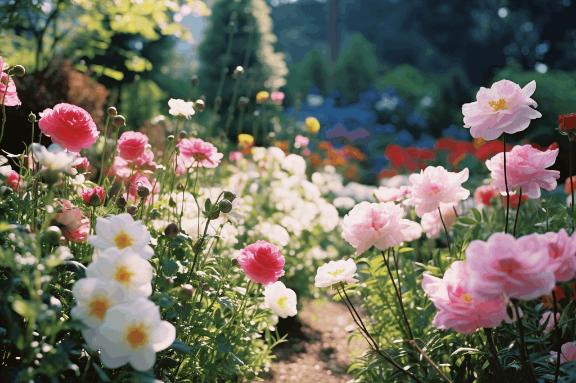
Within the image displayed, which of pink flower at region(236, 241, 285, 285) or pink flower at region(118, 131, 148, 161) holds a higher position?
pink flower at region(118, 131, 148, 161)

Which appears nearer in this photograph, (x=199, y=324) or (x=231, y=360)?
(x=199, y=324)

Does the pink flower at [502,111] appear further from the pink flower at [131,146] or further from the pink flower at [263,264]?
the pink flower at [131,146]

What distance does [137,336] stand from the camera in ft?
3.85

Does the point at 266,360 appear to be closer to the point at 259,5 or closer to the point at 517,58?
the point at 259,5

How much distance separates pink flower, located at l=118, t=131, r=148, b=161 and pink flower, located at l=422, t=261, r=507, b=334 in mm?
1044

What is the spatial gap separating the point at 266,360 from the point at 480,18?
1654cm

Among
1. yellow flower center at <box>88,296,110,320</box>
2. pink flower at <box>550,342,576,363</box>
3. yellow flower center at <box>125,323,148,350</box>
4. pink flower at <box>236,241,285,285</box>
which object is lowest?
pink flower at <box>550,342,576,363</box>

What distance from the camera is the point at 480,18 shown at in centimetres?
1702

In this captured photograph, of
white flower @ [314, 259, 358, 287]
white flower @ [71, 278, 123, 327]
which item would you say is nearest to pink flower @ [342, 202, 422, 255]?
white flower @ [314, 259, 358, 287]

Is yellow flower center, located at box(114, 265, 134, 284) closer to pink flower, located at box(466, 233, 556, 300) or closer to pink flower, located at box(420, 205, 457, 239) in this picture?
pink flower, located at box(466, 233, 556, 300)

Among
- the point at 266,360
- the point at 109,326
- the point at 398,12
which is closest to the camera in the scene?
the point at 109,326

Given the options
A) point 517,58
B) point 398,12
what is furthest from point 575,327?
point 398,12

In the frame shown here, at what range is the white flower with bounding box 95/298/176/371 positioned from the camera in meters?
1.16

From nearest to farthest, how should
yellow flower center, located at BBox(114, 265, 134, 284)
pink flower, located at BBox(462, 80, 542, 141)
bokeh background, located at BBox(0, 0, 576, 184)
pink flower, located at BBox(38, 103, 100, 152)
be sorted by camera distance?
yellow flower center, located at BBox(114, 265, 134, 284) < pink flower, located at BBox(462, 80, 542, 141) < pink flower, located at BBox(38, 103, 100, 152) < bokeh background, located at BBox(0, 0, 576, 184)
